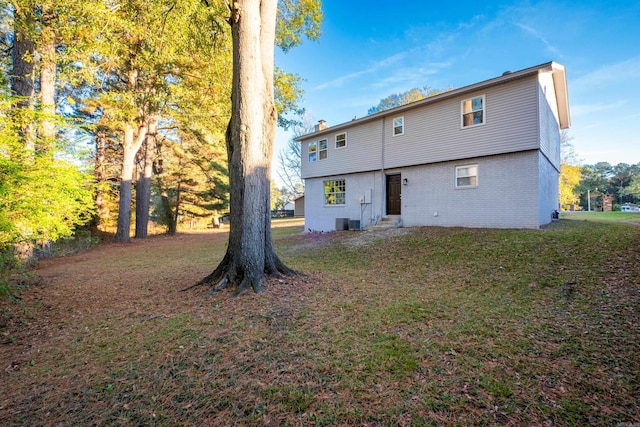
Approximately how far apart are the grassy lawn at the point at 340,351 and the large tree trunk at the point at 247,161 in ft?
1.70

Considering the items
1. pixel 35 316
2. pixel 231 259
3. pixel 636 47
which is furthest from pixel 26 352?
pixel 636 47

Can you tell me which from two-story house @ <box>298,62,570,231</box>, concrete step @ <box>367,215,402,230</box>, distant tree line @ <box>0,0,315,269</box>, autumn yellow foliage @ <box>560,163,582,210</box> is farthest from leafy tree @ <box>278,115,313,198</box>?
autumn yellow foliage @ <box>560,163,582,210</box>

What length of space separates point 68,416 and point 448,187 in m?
11.9

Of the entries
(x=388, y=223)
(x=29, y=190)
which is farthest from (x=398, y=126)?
(x=29, y=190)

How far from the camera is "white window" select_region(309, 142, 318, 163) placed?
1639 cm

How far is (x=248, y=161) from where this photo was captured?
4.87m

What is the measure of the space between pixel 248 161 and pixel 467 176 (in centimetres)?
917

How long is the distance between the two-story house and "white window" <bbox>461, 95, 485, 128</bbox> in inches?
1.4

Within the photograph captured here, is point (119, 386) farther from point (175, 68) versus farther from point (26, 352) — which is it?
point (175, 68)

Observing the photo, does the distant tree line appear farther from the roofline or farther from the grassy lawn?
the roofline

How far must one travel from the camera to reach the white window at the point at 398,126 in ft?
41.6

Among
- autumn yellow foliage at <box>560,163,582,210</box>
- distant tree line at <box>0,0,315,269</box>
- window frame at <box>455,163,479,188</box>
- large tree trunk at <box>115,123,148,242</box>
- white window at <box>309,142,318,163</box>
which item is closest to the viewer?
distant tree line at <box>0,0,315,269</box>

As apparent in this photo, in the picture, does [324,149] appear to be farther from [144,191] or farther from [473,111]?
[144,191]

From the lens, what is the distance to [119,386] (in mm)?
2412
